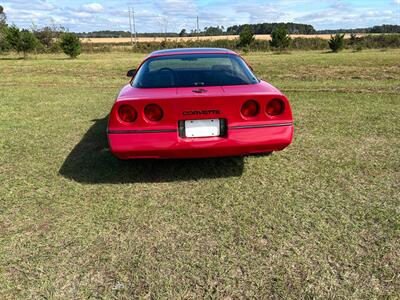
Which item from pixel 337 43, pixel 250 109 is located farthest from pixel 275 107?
pixel 337 43

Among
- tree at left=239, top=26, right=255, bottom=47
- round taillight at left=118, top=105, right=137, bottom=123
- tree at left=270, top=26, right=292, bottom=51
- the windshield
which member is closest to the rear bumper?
round taillight at left=118, top=105, right=137, bottom=123

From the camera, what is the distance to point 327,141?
459cm

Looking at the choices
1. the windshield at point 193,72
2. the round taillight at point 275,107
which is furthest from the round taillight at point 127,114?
the round taillight at point 275,107

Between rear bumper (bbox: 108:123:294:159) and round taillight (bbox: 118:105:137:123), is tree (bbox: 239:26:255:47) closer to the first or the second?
rear bumper (bbox: 108:123:294:159)

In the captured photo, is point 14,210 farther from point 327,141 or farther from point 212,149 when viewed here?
point 327,141

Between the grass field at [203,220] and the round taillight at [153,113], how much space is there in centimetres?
69

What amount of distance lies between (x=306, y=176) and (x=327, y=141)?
1.28 meters

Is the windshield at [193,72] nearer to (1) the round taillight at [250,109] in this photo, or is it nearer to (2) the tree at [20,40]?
(1) the round taillight at [250,109]

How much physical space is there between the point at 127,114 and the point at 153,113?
0.78 ft

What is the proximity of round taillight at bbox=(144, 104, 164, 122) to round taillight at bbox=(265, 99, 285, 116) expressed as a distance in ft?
3.24

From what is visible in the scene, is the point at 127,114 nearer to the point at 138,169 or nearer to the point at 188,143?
the point at 188,143

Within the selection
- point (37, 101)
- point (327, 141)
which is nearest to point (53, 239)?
point (327, 141)

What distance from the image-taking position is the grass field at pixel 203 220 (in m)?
2.07

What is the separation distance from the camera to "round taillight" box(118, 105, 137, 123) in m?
3.14
